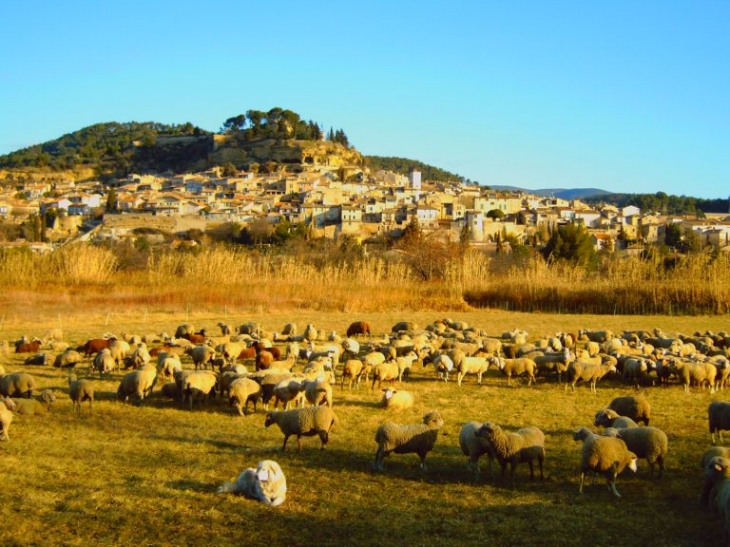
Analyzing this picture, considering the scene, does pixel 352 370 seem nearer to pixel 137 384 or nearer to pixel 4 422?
pixel 137 384

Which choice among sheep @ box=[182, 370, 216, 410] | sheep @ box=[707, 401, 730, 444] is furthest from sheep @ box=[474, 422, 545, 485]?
sheep @ box=[182, 370, 216, 410]

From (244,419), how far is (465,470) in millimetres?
3674

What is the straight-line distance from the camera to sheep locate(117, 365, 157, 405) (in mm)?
10953

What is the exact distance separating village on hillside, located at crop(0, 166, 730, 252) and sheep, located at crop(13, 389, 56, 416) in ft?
200

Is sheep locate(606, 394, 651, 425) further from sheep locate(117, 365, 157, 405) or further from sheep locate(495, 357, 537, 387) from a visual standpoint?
sheep locate(117, 365, 157, 405)

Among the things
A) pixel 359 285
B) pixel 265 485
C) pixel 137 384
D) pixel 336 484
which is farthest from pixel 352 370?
pixel 359 285

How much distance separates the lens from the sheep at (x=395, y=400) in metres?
10.7

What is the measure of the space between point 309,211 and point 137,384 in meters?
88.5

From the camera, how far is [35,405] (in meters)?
10.3

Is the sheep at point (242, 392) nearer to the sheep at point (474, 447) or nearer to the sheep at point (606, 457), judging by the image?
the sheep at point (474, 447)

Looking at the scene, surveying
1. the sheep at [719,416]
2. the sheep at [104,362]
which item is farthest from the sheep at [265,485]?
the sheep at [104,362]

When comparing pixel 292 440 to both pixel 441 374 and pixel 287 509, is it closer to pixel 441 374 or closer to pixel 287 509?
pixel 287 509

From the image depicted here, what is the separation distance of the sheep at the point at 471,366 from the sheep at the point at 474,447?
16.8 feet

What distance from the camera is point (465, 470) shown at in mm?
8016
